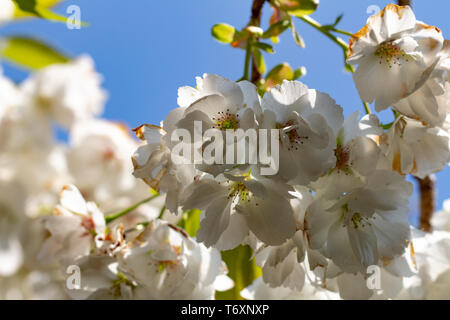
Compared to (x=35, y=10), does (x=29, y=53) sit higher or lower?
higher

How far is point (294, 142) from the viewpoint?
35cm

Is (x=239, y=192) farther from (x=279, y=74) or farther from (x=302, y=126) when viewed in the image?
(x=279, y=74)

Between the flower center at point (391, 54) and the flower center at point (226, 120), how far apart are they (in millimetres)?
157

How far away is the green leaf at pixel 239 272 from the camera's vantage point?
65cm

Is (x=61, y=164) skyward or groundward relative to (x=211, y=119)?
skyward

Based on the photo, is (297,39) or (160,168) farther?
(297,39)

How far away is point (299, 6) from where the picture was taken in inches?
22.7

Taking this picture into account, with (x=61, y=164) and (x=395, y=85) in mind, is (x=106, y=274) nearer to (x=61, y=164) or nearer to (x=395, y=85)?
(x=395, y=85)

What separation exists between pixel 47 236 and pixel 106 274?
14 cm

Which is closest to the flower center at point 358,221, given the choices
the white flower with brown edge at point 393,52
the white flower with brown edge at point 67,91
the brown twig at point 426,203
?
the white flower with brown edge at point 393,52

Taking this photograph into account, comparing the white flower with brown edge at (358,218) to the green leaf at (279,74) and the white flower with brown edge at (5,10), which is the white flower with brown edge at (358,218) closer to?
the green leaf at (279,74)

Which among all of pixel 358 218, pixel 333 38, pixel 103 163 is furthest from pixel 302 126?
pixel 103 163

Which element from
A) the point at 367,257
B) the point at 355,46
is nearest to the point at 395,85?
the point at 355,46
